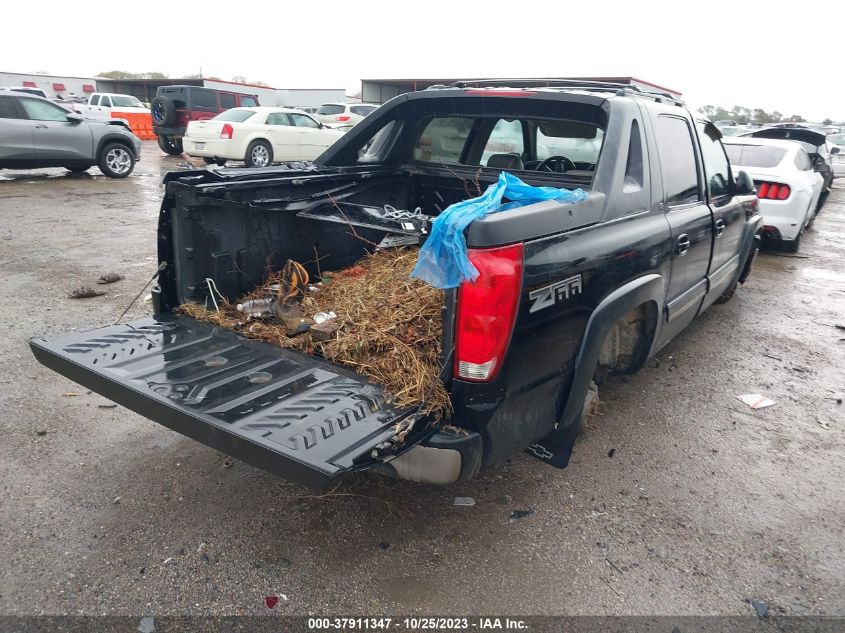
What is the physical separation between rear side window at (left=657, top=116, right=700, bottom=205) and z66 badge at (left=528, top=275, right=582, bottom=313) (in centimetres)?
134

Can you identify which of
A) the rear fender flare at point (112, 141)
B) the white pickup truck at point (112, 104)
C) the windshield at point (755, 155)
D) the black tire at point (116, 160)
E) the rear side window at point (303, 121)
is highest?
the white pickup truck at point (112, 104)

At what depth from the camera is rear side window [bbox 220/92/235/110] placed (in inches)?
756

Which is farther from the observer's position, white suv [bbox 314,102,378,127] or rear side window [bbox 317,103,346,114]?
rear side window [bbox 317,103,346,114]

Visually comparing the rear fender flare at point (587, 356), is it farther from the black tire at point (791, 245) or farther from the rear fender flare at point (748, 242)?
the black tire at point (791, 245)

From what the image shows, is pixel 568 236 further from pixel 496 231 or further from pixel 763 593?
pixel 763 593

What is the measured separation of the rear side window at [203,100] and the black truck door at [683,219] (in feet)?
58.1

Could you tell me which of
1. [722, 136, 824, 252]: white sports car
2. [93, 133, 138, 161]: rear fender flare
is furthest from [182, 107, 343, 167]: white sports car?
[722, 136, 824, 252]: white sports car

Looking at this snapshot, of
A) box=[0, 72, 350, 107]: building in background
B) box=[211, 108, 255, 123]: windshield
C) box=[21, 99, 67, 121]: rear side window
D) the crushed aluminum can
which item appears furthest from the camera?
box=[0, 72, 350, 107]: building in background

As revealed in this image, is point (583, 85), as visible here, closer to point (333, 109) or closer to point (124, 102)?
point (333, 109)

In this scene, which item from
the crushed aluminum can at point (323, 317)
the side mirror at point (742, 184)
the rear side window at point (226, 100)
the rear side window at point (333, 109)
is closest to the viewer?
the crushed aluminum can at point (323, 317)

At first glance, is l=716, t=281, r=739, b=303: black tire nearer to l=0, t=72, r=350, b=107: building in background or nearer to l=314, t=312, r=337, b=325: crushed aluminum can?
l=314, t=312, r=337, b=325: crushed aluminum can

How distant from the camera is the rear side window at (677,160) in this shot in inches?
140

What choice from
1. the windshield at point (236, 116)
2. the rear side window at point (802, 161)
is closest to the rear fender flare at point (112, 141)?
the windshield at point (236, 116)

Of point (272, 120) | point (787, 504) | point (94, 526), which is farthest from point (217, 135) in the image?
point (787, 504)
